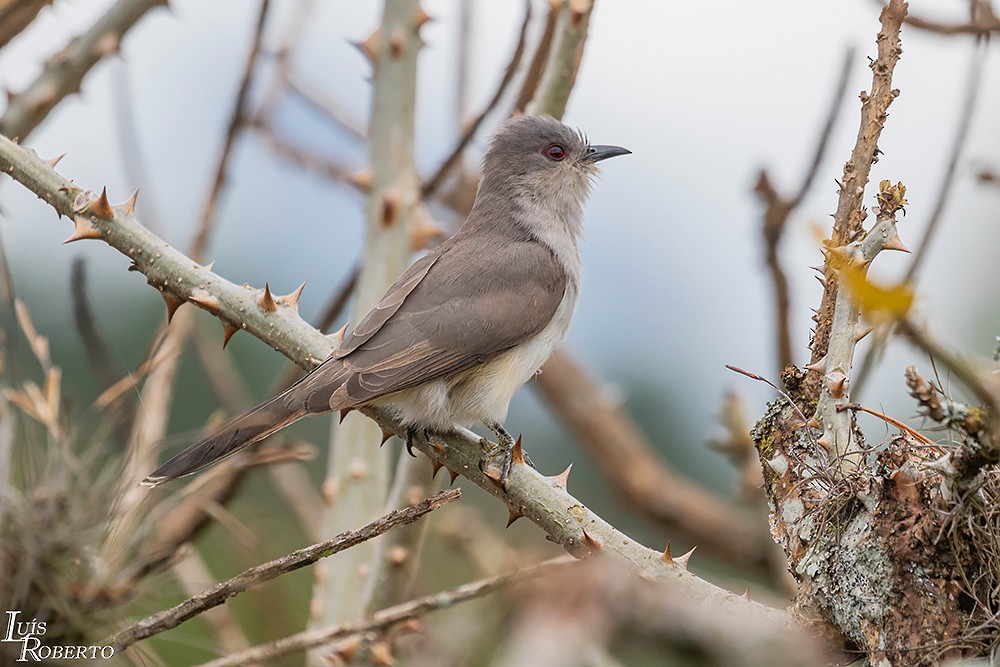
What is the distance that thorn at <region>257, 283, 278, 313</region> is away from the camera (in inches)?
130

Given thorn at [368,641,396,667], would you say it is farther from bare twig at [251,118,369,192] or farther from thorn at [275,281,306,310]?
bare twig at [251,118,369,192]

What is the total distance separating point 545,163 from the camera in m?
5.66

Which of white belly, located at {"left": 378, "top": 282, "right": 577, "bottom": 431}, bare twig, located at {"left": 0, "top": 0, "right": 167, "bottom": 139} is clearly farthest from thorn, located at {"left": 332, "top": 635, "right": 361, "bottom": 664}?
bare twig, located at {"left": 0, "top": 0, "right": 167, "bottom": 139}

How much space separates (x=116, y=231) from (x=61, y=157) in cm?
33

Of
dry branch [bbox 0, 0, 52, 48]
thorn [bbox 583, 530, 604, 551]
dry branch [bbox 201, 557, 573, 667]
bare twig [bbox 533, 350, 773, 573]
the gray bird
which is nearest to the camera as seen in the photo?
dry branch [bbox 201, 557, 573, 667]

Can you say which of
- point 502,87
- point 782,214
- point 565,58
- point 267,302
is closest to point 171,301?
point 267,302

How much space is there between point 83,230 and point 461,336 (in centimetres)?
159

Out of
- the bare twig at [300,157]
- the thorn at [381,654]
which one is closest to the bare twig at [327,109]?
the bare twig at [300,157]

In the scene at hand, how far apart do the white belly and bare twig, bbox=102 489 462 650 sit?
5.12ft

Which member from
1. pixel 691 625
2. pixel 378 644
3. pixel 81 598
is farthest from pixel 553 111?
pixel 691 625

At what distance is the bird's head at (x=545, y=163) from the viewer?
218 inches

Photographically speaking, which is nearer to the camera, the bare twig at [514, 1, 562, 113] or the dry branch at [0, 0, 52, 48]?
the dry branch at [0, 0, 52, 48]

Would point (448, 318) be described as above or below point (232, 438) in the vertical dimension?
above

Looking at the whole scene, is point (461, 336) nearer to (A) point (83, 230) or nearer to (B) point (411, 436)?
(B) point (411, 436)
